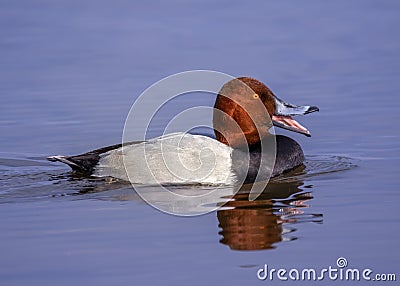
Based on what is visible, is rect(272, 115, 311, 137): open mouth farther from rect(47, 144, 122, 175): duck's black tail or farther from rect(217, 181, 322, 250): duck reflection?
rect(47, 144, 122, 175): duck's black tail

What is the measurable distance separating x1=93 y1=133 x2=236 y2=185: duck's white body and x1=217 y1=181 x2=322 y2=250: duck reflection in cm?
26

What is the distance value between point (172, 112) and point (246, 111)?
1844mm

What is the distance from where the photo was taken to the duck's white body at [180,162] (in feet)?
24.3

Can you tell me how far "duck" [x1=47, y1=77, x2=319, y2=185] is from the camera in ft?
24.4

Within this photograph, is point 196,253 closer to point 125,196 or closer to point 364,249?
point 364,249

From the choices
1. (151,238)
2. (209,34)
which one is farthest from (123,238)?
(209,34)

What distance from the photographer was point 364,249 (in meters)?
5.68

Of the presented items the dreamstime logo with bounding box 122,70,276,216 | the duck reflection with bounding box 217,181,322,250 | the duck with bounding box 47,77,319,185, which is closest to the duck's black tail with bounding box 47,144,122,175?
the duck with bounding box 47,77,319,185

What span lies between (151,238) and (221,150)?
5.45ft

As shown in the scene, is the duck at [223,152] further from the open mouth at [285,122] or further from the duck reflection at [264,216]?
the duck reflection at [264,216]
